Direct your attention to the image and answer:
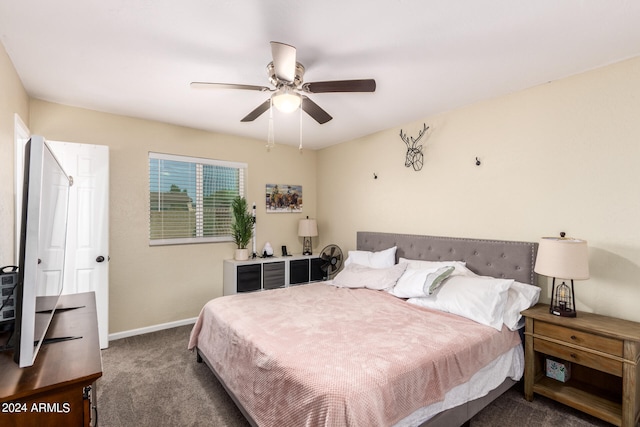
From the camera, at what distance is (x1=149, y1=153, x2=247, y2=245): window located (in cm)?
378

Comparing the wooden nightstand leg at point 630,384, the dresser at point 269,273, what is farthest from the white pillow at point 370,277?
the wooden nightstand leg at point 630,384

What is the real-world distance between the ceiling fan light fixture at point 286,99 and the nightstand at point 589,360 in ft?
7.85

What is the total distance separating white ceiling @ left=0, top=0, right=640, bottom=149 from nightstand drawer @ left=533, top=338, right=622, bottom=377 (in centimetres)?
213

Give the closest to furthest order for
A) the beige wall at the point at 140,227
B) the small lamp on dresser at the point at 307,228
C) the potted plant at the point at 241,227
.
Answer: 1. the beige wall at the point at 140,227
2. the potted plant at the point at 241,227
3. the small lamp on dresser at the point at 307,228

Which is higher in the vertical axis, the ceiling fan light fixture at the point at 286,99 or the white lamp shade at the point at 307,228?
the ceiling fan light fixture at the point at 286,99

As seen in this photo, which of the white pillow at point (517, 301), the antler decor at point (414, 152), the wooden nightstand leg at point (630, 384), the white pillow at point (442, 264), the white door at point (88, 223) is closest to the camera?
the wooden nightstand leg at point (630, 384)

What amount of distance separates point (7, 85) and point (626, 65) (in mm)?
4615

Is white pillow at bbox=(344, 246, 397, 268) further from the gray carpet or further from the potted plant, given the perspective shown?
the gray carpet

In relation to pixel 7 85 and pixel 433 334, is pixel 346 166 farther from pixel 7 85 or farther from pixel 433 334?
pixel 7 85

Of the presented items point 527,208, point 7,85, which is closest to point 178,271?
point 7,85

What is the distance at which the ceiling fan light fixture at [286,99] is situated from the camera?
2055 mm

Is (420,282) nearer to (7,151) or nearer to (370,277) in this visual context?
(370,277)

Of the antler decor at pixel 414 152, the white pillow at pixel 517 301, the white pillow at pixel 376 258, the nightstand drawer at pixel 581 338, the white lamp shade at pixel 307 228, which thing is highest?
the antler decor at pixel 414 152

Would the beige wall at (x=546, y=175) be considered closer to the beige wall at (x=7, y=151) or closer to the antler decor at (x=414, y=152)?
the antler decor at (x=414, y=152)
